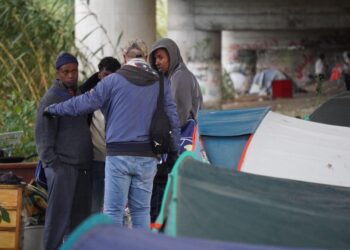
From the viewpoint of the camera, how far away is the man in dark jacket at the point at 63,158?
8.16 m

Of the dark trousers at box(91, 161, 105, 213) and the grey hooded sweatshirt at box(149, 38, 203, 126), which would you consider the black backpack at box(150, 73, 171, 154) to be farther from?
the grey hooded sweatshirt at box(149, 38, 203, 126)

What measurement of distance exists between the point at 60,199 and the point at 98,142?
66 centimetres

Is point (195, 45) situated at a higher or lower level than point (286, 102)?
higher

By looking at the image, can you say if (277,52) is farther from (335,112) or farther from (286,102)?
(335,112)

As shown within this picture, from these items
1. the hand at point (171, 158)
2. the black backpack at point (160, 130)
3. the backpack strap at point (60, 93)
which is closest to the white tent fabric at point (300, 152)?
the hand at point (171, 158)

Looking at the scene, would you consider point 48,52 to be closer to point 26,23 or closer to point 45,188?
point 26,23

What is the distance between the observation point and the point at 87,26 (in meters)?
20.3

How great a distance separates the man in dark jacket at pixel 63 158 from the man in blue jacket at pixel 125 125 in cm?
27

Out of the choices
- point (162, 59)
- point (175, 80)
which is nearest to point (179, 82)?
point (175, 80)

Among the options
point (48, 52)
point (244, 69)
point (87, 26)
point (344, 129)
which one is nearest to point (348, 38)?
point (244, 69)

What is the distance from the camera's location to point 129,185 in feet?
26.3

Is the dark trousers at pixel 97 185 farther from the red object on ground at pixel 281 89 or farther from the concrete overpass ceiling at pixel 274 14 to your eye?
the red object on ground at pixel 281 89

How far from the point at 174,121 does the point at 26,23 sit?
712 cm

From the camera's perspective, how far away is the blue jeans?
310 inches
